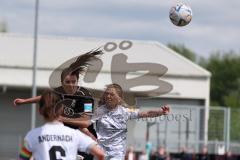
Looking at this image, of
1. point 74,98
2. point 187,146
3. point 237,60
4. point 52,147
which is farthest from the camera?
point 237,60

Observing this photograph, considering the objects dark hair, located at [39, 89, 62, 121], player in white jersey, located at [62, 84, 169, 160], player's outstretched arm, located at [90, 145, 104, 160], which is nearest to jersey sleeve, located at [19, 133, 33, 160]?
dark hair, located at [39, 89, 62, 121]

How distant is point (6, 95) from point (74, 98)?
35825 millimetres

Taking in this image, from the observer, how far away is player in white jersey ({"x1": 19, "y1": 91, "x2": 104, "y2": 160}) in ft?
27.2

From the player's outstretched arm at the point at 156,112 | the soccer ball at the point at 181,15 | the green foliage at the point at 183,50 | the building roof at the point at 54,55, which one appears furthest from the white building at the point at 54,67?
the green foliage at the point at 183,50

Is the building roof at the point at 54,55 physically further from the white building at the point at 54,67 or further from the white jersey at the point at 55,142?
the white jersey at the point at 55,142

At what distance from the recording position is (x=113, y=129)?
13586mm

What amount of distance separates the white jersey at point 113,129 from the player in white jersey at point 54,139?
506 centimetres

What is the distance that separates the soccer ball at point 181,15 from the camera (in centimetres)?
1630

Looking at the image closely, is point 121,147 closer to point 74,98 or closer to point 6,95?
point 74,98

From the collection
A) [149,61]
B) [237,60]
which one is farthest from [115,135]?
[237,60]

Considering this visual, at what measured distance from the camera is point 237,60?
110875mm

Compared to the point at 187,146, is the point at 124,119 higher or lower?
higher

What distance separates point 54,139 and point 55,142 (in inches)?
1.3

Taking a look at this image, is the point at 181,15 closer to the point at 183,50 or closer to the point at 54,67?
the point at 54,67
